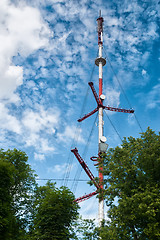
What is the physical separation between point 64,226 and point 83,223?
5.90 ft

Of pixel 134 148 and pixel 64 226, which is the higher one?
pixel 134 148

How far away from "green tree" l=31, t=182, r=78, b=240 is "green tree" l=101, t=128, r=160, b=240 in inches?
172

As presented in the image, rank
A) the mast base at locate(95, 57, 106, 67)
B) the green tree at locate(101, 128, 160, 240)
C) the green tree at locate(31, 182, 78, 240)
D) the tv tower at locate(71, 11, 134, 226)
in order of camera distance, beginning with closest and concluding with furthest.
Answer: the green tree at locate(101, 128, 160, 240)
the green tree at locate(31, 182, 78, 240)
the tv tower at locate(71, 11, 134, 226)
the mast base at locate(95, 57, 106, 67)

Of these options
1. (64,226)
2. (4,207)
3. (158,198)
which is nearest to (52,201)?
(64,226)

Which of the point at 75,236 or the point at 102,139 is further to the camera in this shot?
the point at 102,139

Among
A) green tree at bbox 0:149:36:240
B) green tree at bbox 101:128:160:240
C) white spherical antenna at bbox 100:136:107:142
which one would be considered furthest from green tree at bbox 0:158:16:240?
white spherical antenna at bbox 100:136:107:142

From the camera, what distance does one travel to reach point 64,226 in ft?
67.9

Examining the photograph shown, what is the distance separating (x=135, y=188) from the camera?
691 inches

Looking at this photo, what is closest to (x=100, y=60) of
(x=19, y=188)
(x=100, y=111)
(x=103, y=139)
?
(x=100, y=111)

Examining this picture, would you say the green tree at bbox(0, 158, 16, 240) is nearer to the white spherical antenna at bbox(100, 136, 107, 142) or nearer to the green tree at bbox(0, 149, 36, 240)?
the green tree at bbox(0, 149, 36, 240)

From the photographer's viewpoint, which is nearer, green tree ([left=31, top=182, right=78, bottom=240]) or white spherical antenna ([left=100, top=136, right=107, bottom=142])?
green tree ([left=31, top=182, right=78, bottom=240])

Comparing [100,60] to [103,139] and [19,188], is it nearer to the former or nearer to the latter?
[103,139]

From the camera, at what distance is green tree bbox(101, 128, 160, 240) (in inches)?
591

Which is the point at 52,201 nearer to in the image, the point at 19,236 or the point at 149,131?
the point at 19,236
